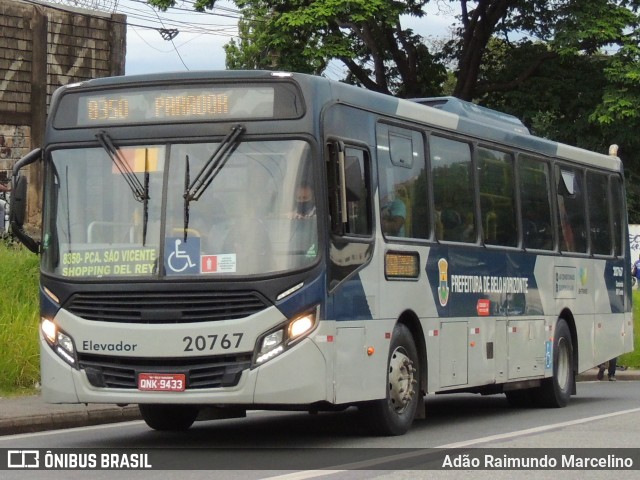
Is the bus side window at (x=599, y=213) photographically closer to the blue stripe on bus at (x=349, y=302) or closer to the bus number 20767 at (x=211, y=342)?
the blue stripe on bus at (x=349, y=302)

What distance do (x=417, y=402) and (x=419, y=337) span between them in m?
0.61

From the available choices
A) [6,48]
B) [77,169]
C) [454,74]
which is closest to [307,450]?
[77,169]

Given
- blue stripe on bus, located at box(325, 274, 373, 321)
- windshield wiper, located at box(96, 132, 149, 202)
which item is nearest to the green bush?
windshield wiper, located at box(96, 132, 149, 202)

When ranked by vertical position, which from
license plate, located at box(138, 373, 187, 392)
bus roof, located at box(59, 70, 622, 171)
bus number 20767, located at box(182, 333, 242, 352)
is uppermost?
bus roof, located at box(59, 70, 622, 171)

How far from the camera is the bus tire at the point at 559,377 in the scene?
1755cm

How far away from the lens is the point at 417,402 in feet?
44.9

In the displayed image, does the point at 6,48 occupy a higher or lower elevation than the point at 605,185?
higher

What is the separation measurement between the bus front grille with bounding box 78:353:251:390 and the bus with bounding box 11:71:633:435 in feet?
0.04

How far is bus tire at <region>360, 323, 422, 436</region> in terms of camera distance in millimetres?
12906

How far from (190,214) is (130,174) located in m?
0.65

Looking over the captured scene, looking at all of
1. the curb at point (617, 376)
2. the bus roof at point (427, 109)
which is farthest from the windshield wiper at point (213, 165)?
the curb at point (617, 376)

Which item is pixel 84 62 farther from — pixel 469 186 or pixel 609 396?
pixel 469 186

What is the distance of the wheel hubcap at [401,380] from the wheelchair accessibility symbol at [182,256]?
88.9 inches

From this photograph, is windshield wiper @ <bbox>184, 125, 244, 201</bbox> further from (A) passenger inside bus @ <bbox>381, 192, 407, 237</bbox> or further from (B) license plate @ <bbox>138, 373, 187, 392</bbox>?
(A) passenger inside bus @ <bbox>381, 192, 407, 237</bbox>
